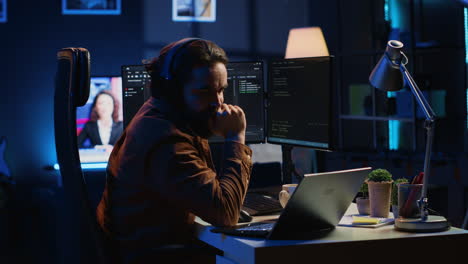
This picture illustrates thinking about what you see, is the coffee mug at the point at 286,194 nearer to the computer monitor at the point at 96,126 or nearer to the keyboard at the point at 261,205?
the keyboard at the point at 261,205

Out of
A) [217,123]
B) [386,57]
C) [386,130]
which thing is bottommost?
[386,130]

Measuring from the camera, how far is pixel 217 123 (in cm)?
192

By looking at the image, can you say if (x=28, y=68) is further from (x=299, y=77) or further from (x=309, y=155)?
(x=299, y=77)

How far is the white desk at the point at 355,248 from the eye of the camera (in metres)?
1.63

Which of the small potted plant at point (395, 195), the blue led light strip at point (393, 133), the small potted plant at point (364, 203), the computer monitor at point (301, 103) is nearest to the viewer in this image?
the small potted plant at point (395, 195)

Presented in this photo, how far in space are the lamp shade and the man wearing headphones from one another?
1.44 feet

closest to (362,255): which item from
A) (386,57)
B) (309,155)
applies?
(386,57)

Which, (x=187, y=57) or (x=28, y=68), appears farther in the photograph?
(x=28, y=68)

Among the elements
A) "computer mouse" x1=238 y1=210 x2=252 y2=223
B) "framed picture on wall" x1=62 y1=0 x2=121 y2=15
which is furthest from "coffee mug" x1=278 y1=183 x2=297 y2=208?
"framed picture on wall" x1=62 y1=0 x2=121 y2=15

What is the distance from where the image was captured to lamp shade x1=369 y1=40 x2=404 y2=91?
192 cm

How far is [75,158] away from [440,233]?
0.97 metres

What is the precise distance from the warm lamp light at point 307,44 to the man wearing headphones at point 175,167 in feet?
9.24

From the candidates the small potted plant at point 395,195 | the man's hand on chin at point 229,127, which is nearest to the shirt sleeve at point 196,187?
the man's hand on chin at point 229,127

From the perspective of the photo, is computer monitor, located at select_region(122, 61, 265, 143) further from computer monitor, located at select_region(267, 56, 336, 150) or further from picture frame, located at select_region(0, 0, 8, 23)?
picture frame, located at select_region(0, 0, 8, 23)
